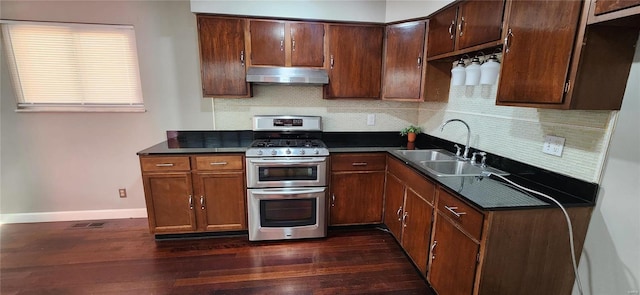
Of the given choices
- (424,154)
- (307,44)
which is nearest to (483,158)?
(424,154)

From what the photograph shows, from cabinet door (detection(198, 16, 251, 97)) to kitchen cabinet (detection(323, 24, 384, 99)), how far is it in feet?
2.78

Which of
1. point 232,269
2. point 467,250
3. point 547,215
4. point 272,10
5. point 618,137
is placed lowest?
point 232,269

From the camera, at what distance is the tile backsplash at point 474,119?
139 cm

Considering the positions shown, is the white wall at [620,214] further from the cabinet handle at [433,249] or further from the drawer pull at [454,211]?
the cabinet handle at [433,249]

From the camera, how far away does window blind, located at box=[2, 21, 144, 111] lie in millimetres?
2537

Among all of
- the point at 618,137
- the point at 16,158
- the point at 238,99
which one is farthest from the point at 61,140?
the point at 618,137

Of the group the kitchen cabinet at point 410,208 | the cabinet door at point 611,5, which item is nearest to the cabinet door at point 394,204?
the kitchen cabinet at point 410,208

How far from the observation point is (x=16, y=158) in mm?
2762

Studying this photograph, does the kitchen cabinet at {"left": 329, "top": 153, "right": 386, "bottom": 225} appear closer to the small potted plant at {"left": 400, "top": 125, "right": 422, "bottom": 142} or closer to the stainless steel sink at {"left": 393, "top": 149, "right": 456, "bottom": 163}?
the stainless steel sink at {"left": 393, "top": 149, "right": 456, "bottom": 163}

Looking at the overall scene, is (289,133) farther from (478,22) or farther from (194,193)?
(478,22)

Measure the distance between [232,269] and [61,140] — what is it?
2.35m

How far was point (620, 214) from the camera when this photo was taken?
125 centimetres

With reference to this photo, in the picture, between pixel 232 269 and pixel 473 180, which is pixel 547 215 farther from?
pixel 232 269

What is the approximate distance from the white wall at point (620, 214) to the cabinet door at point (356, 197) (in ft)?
5.08
